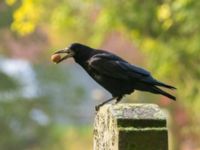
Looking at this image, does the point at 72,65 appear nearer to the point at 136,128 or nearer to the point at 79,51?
the point at 79,51

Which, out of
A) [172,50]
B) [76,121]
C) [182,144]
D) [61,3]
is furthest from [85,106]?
[172,50]

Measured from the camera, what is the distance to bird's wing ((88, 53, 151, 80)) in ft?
12.6

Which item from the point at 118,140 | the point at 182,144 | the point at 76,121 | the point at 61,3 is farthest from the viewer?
the point at 76,121

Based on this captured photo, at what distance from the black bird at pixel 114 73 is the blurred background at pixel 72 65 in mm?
3450

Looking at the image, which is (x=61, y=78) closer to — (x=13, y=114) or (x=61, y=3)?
(x=13, y=114)

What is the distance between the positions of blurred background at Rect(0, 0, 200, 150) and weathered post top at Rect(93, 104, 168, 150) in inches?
161

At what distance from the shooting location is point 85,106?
22.7m

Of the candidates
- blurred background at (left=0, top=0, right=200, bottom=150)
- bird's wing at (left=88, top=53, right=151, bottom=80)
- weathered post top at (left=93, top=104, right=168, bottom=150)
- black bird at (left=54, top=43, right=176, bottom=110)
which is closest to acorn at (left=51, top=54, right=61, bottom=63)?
black bird at (left=54, top=43, right=176, bottom=110)

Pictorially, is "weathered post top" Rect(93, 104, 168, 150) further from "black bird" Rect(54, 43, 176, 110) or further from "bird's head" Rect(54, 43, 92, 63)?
"bird's head" Rect(54, 43, 92, 63)

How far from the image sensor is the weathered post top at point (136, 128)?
332cm

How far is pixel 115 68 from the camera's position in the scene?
12.8 ft

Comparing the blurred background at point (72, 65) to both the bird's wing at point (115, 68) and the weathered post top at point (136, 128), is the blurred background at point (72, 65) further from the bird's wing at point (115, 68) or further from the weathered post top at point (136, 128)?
the weathered post top at point (136, 128)

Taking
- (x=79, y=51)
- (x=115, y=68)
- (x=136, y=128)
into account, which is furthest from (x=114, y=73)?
(x=136, y=128)

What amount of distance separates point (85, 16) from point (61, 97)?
6794 mm
